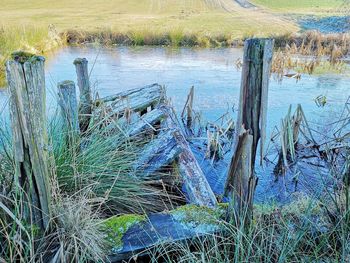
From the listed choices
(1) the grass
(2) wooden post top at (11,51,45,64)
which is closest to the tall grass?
(2) wooden post top at (11,51,45,64)

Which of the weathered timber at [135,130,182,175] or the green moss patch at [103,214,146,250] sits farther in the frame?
the weathered timber at [135,130,182,175]

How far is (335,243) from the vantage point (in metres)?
2.33

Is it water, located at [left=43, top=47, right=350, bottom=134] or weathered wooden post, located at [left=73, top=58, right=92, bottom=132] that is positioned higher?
weathered wooden post, located at [left=73, top=58, right=92, bottom=132]

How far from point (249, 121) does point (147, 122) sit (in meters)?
2.48

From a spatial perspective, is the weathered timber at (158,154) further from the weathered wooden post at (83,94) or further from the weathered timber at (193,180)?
the weathered wooden post at (83,94)

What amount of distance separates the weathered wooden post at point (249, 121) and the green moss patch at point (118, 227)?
72 centimetres

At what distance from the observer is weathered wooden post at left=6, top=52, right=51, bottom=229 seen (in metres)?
1.91

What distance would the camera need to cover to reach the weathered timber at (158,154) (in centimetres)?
377

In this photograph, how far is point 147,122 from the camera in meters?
4.58

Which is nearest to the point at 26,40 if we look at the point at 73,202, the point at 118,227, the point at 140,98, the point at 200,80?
the point at 200,80

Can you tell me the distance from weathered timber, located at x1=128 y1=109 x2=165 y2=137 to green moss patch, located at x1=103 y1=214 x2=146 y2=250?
5.83 feet

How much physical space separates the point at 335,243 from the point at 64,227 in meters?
1.74

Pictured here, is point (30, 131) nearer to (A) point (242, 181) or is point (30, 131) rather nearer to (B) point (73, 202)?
(B) point (73, 202)

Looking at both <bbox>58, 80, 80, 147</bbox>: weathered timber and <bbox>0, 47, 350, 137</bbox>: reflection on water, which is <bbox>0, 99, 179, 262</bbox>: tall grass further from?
<bbox>0, 47, 350, 137</bbox>: reflection on water
